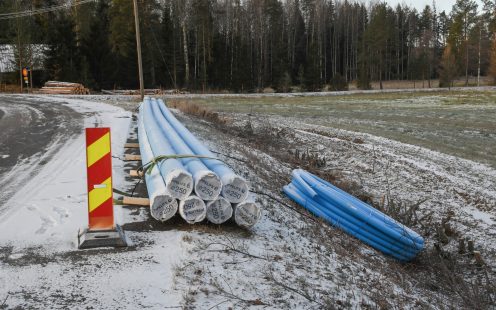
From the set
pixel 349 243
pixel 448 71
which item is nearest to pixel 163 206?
pixel 349 243

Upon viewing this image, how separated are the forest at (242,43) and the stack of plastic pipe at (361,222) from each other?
38649mm

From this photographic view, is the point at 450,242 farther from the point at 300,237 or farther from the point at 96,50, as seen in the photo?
the point at 96,50

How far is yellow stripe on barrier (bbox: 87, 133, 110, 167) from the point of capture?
488 centimetres

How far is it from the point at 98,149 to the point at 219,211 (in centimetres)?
164

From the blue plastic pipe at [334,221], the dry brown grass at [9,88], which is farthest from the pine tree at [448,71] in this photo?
the blue plastic pipe at [334,221]

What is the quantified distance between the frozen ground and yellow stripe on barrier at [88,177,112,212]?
55cm

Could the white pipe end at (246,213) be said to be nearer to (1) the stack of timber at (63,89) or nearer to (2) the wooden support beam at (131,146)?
(2) the wooden support beam at (131,146)

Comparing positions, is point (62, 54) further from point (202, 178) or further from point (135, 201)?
point (202, 178)

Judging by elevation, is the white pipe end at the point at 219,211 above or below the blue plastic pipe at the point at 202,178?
below

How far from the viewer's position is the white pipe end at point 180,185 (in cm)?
550

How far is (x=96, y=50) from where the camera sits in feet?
155

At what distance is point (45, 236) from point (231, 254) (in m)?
2.18

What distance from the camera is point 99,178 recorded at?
4.96 m

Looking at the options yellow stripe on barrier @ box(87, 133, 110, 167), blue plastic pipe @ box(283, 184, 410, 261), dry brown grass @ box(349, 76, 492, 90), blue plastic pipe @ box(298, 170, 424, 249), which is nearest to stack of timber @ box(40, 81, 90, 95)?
blue plastic pipe @ box(283, 184, 410, 261)
